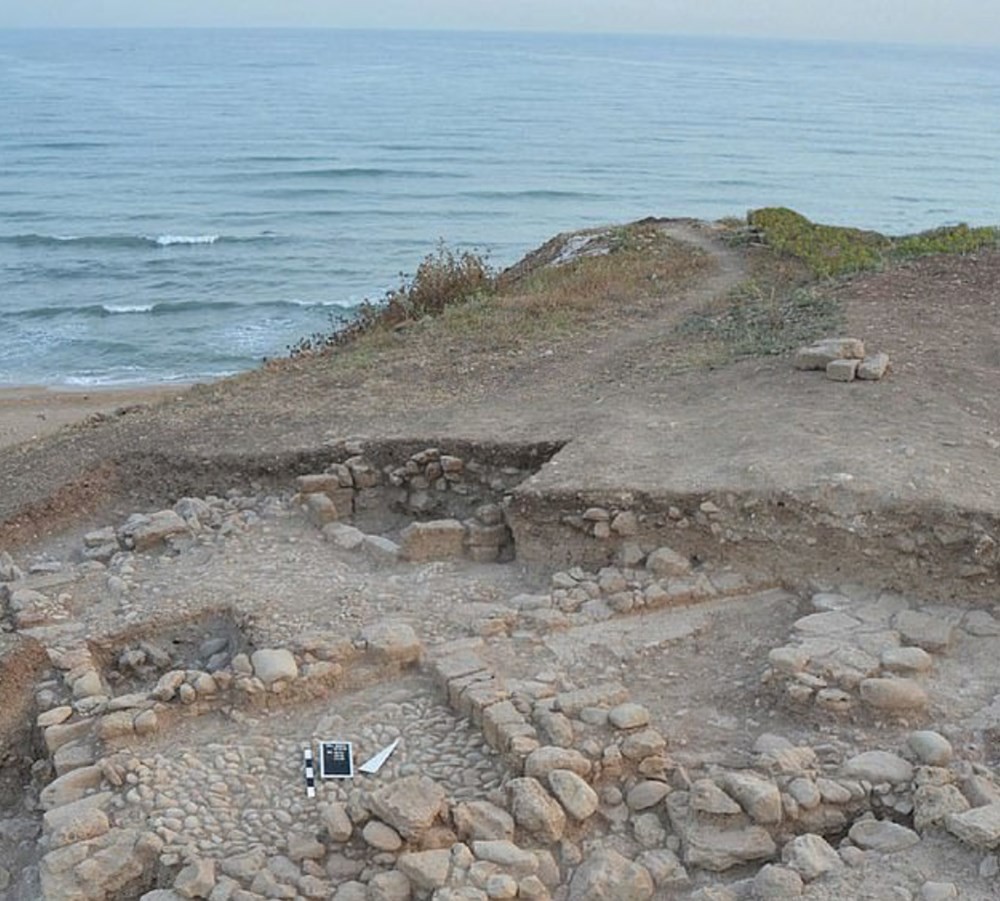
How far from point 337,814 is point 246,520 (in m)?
4.12

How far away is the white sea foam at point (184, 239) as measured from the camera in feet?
114

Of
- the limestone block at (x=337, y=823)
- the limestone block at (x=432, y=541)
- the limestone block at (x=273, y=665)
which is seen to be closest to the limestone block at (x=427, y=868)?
the limestone block at (x=337, y=823)

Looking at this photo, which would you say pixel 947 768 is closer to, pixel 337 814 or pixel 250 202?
pixel 337 814

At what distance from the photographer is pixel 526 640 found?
7453 mm

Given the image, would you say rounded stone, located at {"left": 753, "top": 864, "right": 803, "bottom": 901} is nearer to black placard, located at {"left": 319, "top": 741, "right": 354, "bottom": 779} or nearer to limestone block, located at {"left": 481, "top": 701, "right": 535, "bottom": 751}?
limestone block, located at {"left": 481, "top": 701, "right": 535, "bottom": 751}

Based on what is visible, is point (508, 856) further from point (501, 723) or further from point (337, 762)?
point (337, 762)

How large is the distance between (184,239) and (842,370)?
92.6 ft

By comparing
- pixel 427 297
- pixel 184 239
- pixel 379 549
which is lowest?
pixel 184 239

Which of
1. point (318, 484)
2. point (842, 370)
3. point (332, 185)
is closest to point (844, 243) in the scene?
point (842, 370)

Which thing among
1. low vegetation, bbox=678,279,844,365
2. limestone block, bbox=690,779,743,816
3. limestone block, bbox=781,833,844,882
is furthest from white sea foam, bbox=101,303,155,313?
limestone block, bbox=781,833,844,882

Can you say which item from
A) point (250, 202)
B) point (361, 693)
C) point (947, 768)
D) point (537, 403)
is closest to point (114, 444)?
point (537, 403)

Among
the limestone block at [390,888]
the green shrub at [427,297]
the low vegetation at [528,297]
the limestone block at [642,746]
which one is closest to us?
the limestone block at [390,888]

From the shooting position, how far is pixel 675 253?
61.5ft

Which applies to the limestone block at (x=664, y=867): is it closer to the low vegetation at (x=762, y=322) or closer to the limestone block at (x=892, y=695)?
the limestone block at (x=892, y=695)
